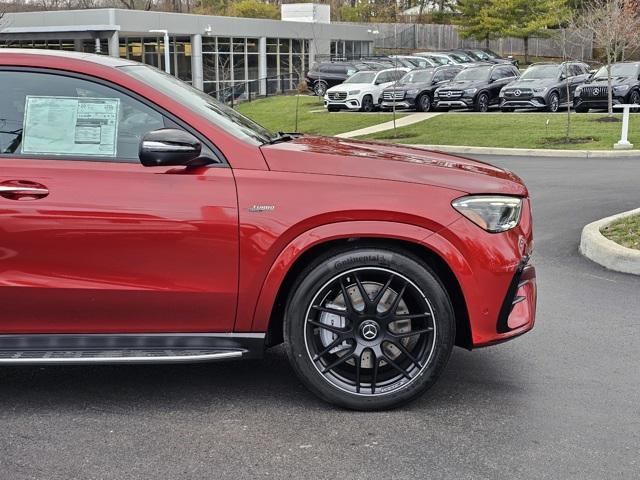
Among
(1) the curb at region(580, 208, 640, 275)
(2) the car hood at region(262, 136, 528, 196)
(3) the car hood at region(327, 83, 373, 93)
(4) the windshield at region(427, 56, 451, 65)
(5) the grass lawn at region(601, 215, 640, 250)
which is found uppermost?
(4) the windshield at region(427, 56, 451, 65)

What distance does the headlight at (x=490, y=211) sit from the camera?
3953mm

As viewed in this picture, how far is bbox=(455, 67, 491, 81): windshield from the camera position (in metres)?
26.2

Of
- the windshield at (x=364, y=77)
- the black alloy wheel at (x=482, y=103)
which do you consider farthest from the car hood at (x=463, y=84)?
the windshield at (x=364, y=77)

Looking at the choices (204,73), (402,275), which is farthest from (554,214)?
(204,73)

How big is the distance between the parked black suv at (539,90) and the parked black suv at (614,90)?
0.49 m

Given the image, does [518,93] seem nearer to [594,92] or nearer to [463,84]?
[463,84]

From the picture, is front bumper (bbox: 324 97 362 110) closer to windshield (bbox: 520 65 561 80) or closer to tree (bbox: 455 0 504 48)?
windshield (bbox: 520 65 561 80)

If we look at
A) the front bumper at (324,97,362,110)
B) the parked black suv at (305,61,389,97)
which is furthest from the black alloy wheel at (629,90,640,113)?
the parked black suv at (305,61,389,97)

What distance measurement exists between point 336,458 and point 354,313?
0.76 meters

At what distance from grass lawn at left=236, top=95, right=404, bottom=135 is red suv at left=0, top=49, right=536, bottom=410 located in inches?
718

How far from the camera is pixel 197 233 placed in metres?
3.83

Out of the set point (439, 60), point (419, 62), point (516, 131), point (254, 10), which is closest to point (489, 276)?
point (516, 131)

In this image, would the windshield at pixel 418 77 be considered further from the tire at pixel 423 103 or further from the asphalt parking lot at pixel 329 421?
the asphalt parking lot at pixel 329 421

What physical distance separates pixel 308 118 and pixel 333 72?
9.81 meters
